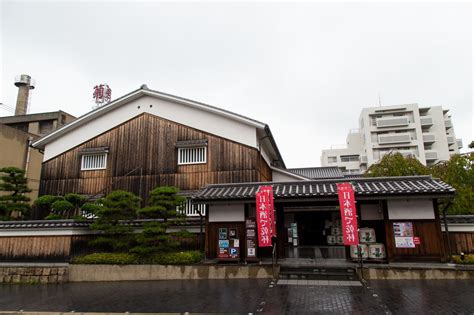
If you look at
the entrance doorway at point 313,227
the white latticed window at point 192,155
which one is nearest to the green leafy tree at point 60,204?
the white latticed window at point 192,155

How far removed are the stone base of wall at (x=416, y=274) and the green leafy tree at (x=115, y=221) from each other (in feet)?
33.5

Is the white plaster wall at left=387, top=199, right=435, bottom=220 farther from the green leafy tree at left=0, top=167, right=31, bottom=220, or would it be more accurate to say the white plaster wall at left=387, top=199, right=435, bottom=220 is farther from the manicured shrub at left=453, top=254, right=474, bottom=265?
the green leafy tree at left=0, top=167, right=31, bottom=220

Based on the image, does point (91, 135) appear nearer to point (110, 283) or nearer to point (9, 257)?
point (9, 257)

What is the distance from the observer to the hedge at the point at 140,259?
39.0 ft

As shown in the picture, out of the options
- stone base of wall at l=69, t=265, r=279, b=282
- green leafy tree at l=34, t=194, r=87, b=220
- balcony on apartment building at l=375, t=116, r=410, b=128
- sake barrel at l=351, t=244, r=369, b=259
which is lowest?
stone base of wall at l=69, t=265, r=279, b=282

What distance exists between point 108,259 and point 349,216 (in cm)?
1025

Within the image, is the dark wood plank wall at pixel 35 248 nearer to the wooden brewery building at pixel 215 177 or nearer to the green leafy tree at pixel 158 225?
the green leafy tree at pixel 158 225

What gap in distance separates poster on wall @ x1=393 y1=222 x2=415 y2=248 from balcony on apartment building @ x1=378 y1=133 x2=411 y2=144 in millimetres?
42908

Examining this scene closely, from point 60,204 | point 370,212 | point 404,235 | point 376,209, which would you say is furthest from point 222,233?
point 60,204

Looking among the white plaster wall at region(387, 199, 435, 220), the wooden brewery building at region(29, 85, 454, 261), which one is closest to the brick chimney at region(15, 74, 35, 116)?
the wooden brewery building at region(29, 85, 454, 261)

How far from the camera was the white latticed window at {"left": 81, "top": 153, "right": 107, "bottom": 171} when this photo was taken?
61.8ft

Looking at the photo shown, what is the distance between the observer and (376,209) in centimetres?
1219

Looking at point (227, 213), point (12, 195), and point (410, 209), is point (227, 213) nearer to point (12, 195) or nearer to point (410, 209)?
point (410, 209)

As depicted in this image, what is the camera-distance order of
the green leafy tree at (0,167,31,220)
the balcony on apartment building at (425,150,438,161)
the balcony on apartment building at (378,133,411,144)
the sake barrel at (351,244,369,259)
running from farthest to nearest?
1. the balcony on apartment building at (378,133,411,144)
2. the balcony on apartment building at (425,150,438,161)
3. the green leafy tree at (0,167,31,220)
4. the sake barrel at (351,244,369,259)
